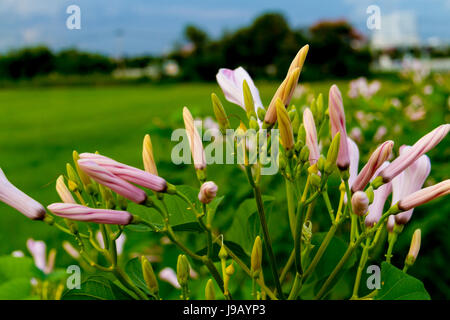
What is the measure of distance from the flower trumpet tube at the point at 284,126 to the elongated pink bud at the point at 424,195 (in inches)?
4.5

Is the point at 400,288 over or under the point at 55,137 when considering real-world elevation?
over

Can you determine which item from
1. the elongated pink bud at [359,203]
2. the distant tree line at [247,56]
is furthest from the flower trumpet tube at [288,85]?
the distant tree line at [247,56]

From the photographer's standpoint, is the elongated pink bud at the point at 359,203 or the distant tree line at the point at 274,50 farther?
the distant tree line at the point at 274,50

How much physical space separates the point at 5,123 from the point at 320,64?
1015 cm

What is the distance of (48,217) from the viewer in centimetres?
48

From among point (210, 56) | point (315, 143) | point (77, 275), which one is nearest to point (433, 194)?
point (315, 143)

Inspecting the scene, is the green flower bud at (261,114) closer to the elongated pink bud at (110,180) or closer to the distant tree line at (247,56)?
the elongated pink bud at (110,180)

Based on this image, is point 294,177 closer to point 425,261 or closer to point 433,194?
point 433,194

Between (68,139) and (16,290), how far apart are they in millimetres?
7893

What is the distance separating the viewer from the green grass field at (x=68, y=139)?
4.89ft

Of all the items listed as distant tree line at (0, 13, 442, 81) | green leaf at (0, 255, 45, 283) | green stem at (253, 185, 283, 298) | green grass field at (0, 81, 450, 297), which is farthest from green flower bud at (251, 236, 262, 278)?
distant tree line at (0, 13, 442, 81)

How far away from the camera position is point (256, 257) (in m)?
0.45

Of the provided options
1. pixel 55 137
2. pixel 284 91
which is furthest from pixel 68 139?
pixel 284 91

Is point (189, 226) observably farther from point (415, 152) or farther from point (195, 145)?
point (415, 152)
